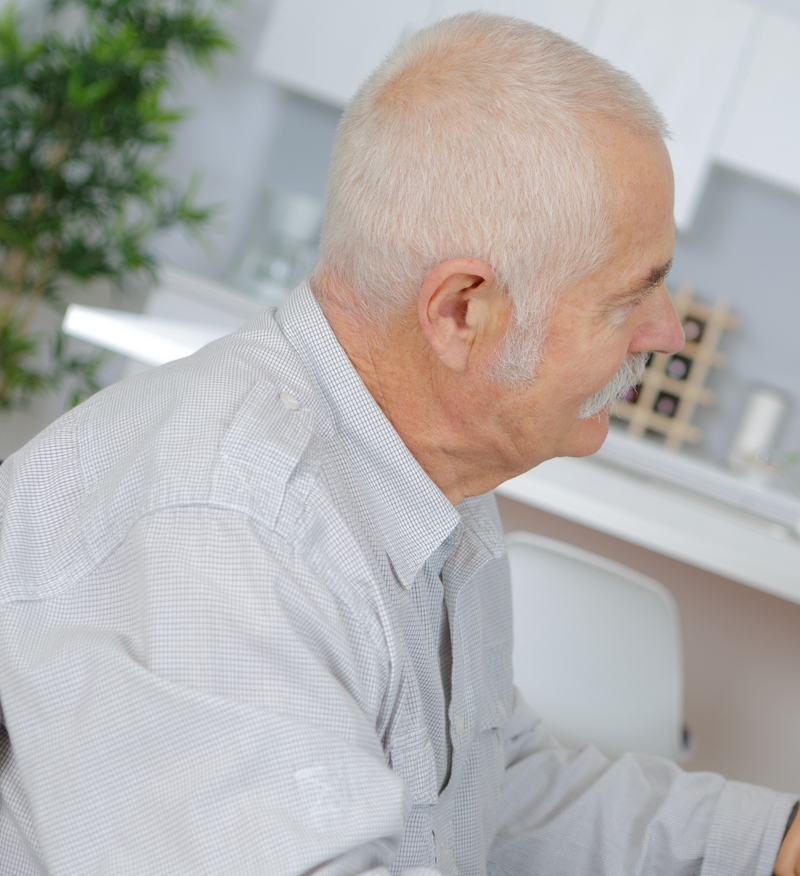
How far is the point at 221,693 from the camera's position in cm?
59

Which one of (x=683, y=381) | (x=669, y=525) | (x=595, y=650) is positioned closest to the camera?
(x=595, y=650)

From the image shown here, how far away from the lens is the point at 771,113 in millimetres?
3451

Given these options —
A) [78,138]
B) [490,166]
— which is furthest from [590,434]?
[78,138]

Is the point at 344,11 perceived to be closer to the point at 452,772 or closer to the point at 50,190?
the point at 50,190

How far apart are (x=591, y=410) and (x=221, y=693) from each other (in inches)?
17.3

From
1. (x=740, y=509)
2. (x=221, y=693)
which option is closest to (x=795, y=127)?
(x=740, y=509)

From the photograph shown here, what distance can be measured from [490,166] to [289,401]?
0.74 feet

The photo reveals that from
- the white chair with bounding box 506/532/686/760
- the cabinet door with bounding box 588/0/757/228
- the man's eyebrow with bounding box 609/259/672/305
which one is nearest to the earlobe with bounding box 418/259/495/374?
the man's eyebrow with bounding box 609/259/672/305

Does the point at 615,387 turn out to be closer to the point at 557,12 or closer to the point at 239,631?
the point at 239,631

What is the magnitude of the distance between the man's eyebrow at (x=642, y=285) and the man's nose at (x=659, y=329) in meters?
0.04

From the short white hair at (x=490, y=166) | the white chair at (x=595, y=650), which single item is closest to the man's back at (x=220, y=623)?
the short white hair at (x=490, y=166)

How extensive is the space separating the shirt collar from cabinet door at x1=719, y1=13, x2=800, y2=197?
3.05m

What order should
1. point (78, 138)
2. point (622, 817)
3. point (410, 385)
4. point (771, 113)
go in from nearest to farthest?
point (410, 385) < point (622, 817) < point (771, 113) < point (78, 138)

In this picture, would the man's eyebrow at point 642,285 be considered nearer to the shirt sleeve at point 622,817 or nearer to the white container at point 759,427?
the shirt sleeve at point 622,817
